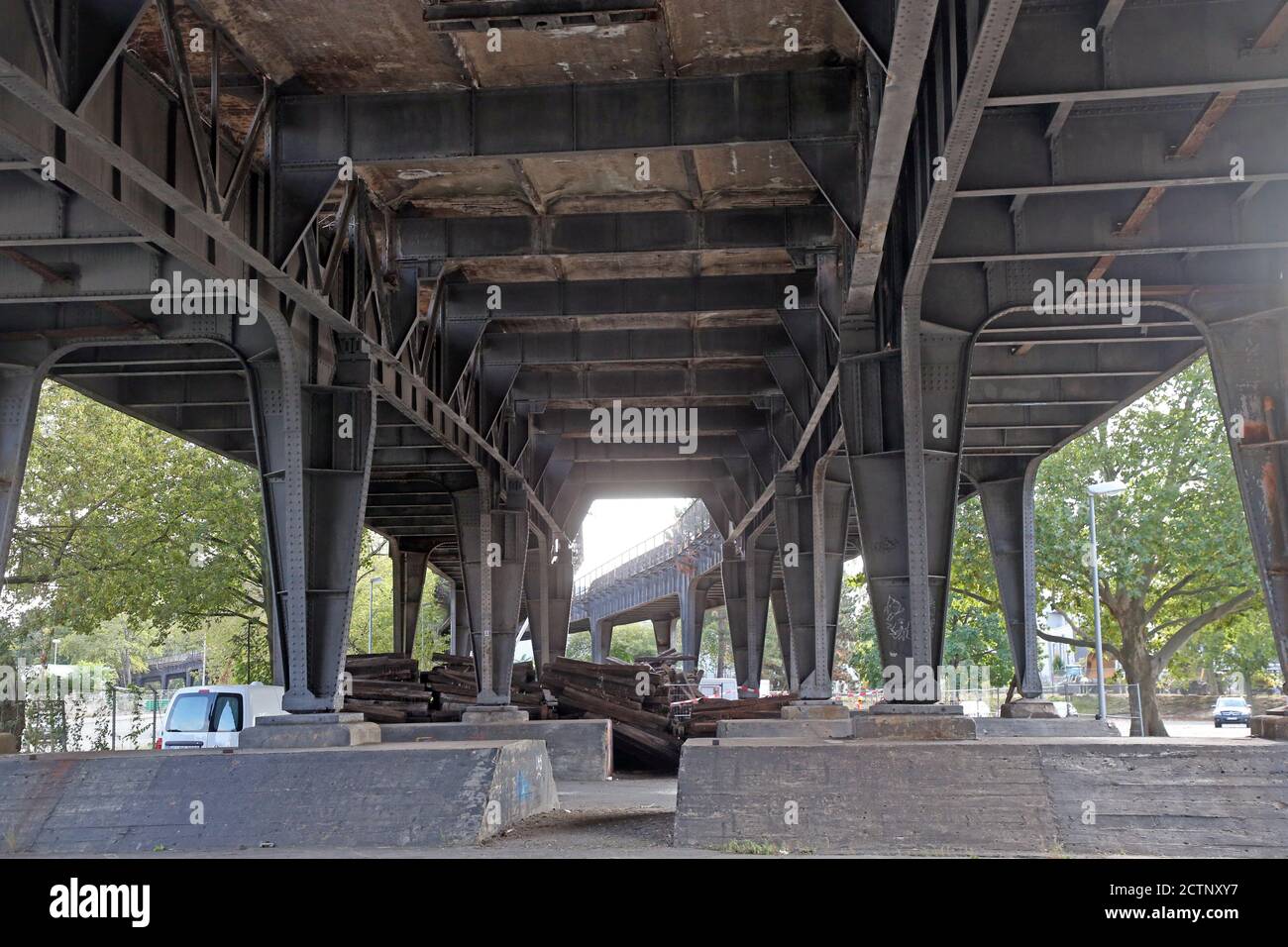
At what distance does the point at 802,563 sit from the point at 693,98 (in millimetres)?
14882

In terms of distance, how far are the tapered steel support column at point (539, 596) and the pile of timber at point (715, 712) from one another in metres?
9.28

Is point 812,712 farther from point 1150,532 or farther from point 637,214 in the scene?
point 1150,532

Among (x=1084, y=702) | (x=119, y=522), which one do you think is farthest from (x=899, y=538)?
(x=1084, y=702)

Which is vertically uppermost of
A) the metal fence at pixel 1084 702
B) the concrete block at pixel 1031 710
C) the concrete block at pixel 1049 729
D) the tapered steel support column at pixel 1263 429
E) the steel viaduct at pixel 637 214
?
the steel viaduct at pixel 637 214

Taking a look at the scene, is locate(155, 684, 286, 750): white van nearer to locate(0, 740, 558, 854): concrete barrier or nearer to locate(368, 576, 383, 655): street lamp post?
locate(0, 740, 558, 854): concrete barrier

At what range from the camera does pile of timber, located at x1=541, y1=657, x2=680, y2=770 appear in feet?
91.9

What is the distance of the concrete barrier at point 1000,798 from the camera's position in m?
12.4

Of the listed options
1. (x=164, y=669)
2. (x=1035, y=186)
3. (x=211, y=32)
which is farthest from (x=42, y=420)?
(x=164, y=669)

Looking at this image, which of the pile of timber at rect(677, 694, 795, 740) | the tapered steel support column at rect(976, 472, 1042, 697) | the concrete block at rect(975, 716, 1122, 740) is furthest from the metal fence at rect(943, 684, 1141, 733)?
the concrete block at rect(975, 716, 1122, 740)

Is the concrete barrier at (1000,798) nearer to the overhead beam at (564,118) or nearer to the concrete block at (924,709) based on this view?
the concrete block at (924,709)

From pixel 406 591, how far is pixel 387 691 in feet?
56.5

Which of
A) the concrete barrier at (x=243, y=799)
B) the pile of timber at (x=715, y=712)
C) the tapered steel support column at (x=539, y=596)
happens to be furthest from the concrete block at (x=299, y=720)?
the tapered steel support column at (x=539, y=596)

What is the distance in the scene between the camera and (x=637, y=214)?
61.9 ft

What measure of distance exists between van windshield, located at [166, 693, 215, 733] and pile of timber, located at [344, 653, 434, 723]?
261 centimetres
